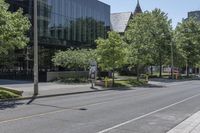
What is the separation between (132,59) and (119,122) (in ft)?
120

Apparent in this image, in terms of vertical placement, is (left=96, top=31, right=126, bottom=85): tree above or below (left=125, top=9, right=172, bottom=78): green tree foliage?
below

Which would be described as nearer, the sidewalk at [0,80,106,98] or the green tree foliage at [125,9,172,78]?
the sidewalk at [0,80,106,98]

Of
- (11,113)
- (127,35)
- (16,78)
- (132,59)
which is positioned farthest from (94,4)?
(11,113)

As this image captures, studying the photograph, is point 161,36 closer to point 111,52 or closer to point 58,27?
point 58,27

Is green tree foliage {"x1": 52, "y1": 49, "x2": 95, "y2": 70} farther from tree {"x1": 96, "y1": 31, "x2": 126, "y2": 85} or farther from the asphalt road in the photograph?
the asphalt road

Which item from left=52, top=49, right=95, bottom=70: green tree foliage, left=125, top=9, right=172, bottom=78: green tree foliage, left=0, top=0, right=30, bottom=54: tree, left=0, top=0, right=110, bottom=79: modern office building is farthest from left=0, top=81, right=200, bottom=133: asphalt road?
left=125, top=9, right=172, bottom=78: green tree foliage

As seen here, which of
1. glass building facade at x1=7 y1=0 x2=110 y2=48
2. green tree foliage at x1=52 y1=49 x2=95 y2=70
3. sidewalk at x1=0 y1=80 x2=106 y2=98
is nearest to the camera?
sidewalk at x1=0 y1=80 x2=106 y2=98

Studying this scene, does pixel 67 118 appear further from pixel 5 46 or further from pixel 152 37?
pixel 152 37

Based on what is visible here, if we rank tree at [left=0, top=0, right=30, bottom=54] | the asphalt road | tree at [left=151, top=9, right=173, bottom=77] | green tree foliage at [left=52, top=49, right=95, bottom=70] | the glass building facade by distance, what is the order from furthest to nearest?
tree at [left=151, top=9, right=173, bottom=77]
the glass building facade
green tree foliage at [left=52, top=49, right=95, bottom=70]
tree at [left=0, top=0, right=30, bottom=54]
the asphalt road

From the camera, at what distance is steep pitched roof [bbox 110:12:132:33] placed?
3748 inches

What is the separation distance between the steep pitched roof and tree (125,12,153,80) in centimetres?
2650

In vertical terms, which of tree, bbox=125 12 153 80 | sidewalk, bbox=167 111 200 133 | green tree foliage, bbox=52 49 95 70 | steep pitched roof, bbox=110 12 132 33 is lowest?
sidewalk, bbox=167 111 200 133

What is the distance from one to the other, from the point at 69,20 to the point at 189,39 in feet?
106

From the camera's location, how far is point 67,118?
14.3 m
